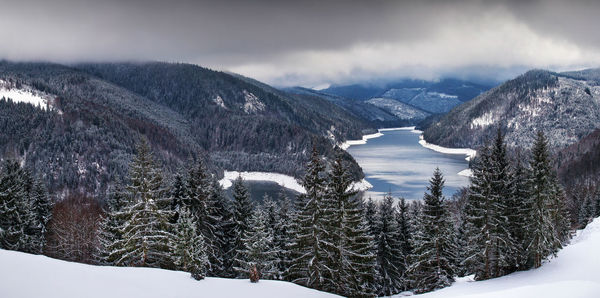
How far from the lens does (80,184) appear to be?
139500 mm

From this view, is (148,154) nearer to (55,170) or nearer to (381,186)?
(381,186)

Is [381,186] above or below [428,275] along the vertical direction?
below

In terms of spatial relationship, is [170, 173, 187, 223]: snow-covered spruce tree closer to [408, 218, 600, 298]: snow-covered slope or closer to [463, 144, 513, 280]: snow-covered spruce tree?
[408, 218, 600, 298]: snow-covered slope

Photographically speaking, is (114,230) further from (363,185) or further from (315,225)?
(363,185)

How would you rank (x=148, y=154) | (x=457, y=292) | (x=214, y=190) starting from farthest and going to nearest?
(x=214, y=190) < (x=148, y=154) < (x=457, y=292)

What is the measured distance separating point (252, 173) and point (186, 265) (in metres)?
165

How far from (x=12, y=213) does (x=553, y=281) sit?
40765 mm

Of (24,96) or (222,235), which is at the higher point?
(24,96)

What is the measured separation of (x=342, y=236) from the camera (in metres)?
25.5

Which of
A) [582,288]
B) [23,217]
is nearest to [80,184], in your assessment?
[23,217]

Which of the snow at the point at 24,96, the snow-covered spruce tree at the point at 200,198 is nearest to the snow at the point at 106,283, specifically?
the snow-covered spruce tree at the point at 200,198

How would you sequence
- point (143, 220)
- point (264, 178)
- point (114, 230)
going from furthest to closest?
point (264, 178)
point (114, 230)
point (143, 220)

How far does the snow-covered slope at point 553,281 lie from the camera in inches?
658

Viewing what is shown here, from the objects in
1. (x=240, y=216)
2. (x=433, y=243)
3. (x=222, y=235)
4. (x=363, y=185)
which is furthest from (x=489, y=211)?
(x=363, y=185)
